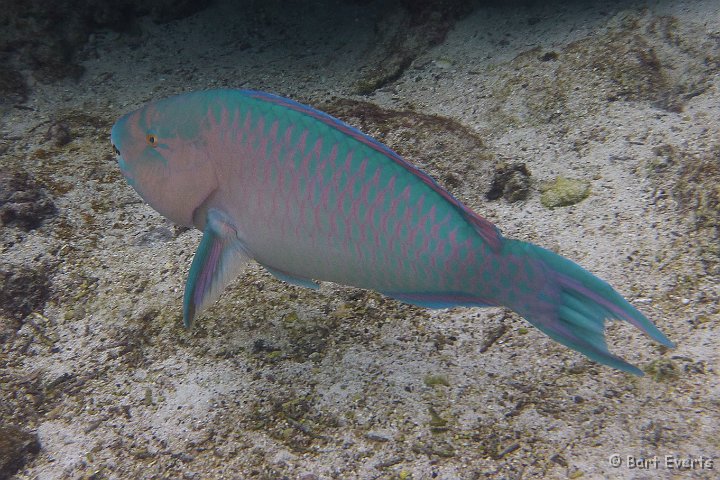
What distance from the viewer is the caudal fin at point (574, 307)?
1498mm

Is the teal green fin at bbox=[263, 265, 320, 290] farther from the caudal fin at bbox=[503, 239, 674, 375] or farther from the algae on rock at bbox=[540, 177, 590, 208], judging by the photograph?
the algae on rock at bbox=[540, 177, 590, 208]

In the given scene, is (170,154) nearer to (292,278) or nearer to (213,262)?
(213,262)

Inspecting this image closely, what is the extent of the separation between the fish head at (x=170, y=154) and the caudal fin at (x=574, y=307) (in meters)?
1.35

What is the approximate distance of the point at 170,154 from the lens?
2.13 m

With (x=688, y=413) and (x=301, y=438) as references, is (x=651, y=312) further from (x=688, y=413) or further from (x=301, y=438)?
(x=301, y=438)

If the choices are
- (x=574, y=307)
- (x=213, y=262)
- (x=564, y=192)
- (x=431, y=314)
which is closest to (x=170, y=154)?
(x=213, y=262)

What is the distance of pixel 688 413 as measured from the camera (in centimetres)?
185

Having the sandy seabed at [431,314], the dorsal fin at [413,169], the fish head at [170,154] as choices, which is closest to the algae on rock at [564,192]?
the sandy seabed at [431,314]

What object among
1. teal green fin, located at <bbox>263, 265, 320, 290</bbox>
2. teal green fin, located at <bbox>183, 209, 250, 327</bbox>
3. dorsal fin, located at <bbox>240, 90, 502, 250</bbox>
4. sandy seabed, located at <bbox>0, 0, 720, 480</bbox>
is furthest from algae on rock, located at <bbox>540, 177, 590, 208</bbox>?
teal green fin, located at <bbox>183, 209, 250, 327</bbox>

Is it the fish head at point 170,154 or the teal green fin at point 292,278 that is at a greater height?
the fish head at point 170,154

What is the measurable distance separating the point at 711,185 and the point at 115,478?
3.25 meters

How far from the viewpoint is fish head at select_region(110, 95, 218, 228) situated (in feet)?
6.84

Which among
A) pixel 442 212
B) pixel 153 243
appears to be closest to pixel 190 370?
pixel 153 243

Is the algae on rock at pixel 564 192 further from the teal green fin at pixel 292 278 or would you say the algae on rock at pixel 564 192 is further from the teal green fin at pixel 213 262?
the teal green fin at pixel 213 262
